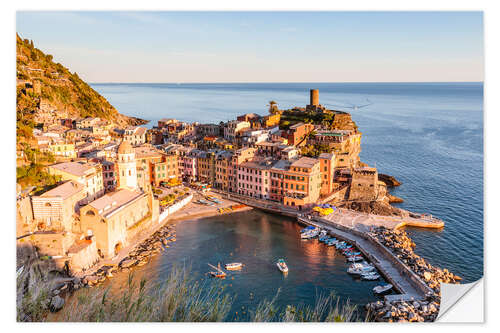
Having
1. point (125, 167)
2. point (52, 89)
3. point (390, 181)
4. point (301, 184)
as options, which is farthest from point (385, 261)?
point (52, 89)

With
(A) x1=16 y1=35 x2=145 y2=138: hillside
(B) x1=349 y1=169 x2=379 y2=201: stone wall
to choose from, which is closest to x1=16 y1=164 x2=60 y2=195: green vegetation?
(A) x1=16 y1=35 x2=145 y2=138: hillside

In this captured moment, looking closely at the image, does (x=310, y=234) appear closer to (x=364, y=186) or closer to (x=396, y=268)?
(x=396, y=268)

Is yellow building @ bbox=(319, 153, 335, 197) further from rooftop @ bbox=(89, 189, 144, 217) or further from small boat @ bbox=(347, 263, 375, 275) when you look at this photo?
rooftop @ bbox=(89, 189, 144, 217)

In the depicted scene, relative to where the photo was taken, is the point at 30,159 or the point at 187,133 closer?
the point at 30,159

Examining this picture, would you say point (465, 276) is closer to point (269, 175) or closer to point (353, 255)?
point (353, 255)

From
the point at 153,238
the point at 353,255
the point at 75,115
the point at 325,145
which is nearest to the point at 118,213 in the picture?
the point at 153,238
